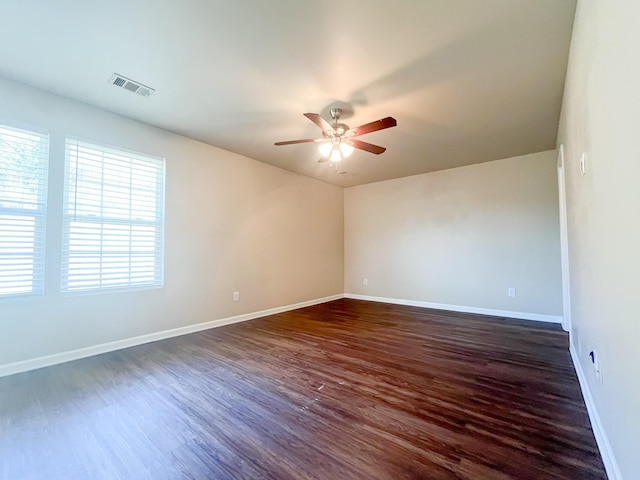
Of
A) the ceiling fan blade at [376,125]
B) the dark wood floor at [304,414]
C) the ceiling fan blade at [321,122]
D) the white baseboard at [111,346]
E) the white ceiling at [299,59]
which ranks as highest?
the white ceiling at [299,59]

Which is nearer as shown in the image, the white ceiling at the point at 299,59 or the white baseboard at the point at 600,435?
the white baseboard at the point at 600,435

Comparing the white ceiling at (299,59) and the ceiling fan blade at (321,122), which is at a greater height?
the white ceiling at (299,59)

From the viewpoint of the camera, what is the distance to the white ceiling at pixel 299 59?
5.98 ft

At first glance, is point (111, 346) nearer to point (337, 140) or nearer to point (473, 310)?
point (337, 140)

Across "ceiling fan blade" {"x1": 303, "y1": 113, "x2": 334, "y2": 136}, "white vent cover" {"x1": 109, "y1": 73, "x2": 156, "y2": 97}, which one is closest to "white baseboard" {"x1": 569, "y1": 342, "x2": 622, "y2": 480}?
"ceiling fan blade" {"x1": 303, "y1": 113, "x2": 334, "y2": 136}

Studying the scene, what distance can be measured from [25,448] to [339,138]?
10.6ft

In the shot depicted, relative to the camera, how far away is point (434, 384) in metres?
2.29

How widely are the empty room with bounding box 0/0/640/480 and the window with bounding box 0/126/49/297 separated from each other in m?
0.02

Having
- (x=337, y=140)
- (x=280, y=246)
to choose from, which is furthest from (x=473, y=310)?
(x=337, y=140)

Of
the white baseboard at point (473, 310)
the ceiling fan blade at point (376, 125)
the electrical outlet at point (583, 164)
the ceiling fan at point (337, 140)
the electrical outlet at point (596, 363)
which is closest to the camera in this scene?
the electrical outlet at point (596, 363)

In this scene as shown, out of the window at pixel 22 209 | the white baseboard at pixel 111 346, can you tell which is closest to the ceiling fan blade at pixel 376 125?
the window at pixel 22 209

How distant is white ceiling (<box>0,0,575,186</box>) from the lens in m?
1.82

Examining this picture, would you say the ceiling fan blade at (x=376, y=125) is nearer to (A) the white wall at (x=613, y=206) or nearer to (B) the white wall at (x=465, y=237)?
(A) the white wall at (x=613, y=206)

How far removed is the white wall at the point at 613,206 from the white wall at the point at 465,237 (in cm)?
295
